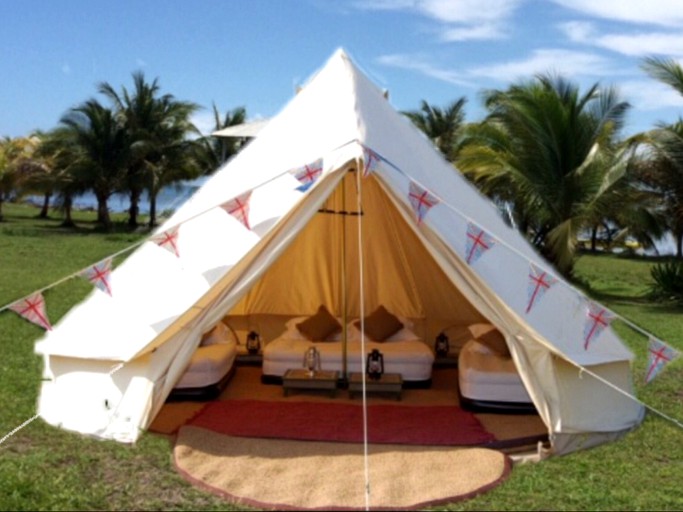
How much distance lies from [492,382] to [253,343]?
3.23 meters

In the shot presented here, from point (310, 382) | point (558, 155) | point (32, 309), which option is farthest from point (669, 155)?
point (32, 309)

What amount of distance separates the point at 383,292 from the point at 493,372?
130 inches

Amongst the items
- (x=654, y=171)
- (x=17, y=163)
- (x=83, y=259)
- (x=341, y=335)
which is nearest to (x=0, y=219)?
(x=17, y=163)

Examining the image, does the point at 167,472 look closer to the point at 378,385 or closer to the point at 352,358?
the point at 378,385

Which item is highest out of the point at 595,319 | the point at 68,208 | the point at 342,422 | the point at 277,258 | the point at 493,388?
the point at 277,258

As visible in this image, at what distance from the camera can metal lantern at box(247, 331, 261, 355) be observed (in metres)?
9.93

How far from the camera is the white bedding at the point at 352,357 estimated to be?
878 cm

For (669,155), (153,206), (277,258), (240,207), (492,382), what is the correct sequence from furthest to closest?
(153,206) → (669,155) → (492,382) → (277,258) → (240,207)

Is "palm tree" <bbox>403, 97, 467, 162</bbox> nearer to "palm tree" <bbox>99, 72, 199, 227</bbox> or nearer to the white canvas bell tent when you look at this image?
"palm tree" <bbox>99, 72, 199, 227</bbox>

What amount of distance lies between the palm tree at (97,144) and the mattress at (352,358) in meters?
21.2

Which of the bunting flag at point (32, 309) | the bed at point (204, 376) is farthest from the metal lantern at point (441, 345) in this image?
the bunting flag at point (32, 309)

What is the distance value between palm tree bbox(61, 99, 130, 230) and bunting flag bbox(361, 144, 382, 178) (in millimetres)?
23319

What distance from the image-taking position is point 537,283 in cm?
668

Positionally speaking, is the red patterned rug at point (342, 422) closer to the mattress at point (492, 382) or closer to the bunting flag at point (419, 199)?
the mattress at point (492, 382)
